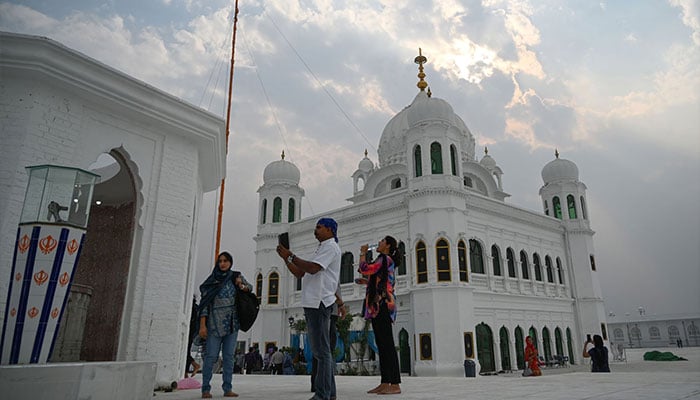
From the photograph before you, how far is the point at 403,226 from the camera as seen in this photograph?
69.4 ft

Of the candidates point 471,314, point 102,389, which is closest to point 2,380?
point 102,389

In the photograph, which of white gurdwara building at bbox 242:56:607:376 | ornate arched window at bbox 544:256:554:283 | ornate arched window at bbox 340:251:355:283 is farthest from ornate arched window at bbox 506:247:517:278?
ornate arched window at bbox 340:251:355:283

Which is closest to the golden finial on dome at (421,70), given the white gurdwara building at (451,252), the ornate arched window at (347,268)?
the white gurdwara building at (451,252)

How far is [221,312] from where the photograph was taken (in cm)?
534

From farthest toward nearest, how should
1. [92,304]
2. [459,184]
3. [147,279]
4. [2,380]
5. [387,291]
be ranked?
[459,184], [92,304], [147,279], [387,291], [2,380]

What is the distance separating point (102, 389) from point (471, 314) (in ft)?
55.1

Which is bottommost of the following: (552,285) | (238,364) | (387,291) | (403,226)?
(238,364)

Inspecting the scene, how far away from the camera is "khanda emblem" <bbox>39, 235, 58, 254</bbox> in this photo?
4219 millimetres

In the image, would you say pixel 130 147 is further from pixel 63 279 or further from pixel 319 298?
pixel 319 298

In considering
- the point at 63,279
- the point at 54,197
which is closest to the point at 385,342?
the point at 63,279

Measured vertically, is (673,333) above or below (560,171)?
below

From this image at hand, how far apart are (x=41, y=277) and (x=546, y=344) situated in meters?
23.3

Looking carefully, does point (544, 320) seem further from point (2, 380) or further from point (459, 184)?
point (2, 380)

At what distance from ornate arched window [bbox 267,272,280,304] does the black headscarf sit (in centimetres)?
2006
